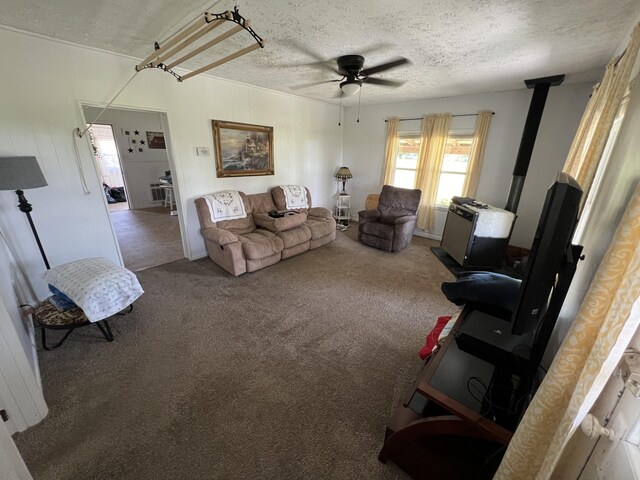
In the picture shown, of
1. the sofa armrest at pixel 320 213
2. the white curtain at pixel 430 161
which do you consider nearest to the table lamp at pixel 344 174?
the sofa armrest at pixel 320 213

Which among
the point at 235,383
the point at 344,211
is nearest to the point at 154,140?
the point at 344,211

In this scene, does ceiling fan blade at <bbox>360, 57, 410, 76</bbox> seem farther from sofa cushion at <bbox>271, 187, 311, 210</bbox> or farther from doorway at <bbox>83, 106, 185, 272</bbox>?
doorway at <bbox>83, 106, 185, 272</bbox>

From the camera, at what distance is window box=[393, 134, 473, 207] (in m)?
4.36

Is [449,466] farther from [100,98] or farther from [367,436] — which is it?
[100,98]

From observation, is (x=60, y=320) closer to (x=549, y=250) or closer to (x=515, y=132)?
(x=549, y=250)

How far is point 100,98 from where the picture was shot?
2.62m

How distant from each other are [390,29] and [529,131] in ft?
8.58

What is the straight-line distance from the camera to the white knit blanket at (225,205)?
11.5 feet

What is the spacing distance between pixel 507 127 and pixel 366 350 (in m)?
4.07

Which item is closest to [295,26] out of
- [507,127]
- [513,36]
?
[513,36]

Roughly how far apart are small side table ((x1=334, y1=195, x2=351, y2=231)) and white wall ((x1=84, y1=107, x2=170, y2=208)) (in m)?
4.43

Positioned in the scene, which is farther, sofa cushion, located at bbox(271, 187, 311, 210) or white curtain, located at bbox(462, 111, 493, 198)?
sofa cushion, located at bbox(271, 187, 311, 210)

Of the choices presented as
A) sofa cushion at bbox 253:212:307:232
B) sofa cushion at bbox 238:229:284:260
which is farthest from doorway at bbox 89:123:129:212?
sofa cushion at bbox 238:229:284:260

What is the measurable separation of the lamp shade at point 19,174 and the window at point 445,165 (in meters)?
5.06
